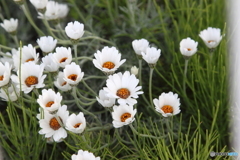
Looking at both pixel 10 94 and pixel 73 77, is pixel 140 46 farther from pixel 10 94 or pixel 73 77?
pixel 10 94

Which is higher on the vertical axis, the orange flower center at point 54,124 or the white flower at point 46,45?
the white flower at point 46,45

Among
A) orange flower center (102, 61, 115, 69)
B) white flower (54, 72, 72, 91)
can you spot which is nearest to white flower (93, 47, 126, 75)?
orange flower center (102, 61, 115, 69)

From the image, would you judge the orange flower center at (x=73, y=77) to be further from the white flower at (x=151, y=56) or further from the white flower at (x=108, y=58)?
the white flower at (x=151, y=56)

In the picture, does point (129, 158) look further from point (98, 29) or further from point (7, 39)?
point (7, 39)

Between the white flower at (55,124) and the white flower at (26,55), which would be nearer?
the white flower at (55,124)

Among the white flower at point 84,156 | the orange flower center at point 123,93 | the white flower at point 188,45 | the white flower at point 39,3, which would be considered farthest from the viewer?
the white flower at point 39,3

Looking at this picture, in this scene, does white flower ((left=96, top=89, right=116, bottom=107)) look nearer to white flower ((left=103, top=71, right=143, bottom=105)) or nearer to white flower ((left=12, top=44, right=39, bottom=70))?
white flower ((left=103, top=71, right=143, bottom=105))

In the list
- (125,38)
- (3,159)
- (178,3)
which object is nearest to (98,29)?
(125,38)

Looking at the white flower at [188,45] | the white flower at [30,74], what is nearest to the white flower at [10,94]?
the white flower at [30,74]
